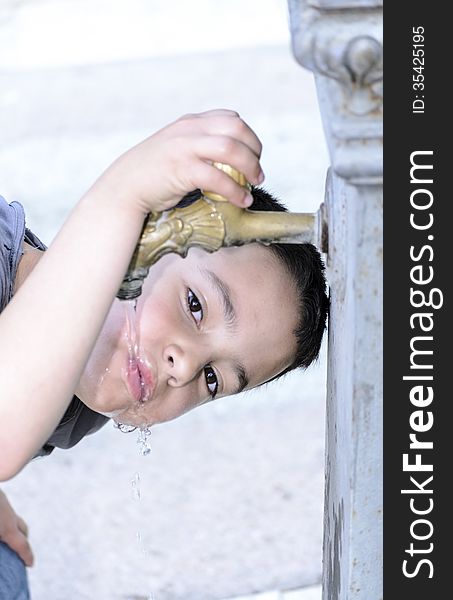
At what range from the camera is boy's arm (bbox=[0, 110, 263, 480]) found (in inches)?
28.6

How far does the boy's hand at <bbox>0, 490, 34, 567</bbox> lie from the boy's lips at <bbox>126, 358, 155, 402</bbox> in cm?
37

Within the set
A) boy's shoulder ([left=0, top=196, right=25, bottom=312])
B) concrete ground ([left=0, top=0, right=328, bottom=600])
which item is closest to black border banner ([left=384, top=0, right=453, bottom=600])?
boy's shoulder ([left=0, top=196, right=25, bottom=312])

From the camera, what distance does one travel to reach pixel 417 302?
2.17 ft

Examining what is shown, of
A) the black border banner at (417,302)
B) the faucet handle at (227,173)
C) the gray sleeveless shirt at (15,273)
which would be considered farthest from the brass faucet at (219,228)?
the gray sleeveless shirt at (15,273)

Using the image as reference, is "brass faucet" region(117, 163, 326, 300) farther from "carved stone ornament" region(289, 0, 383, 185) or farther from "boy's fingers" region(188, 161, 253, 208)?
"carved stone ornament" region(289, 0, 383, 185)

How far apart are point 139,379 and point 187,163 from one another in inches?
12.9

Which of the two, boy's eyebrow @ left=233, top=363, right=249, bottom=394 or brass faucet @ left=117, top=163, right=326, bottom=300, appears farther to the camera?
boy's eyebrow @ left=233, top=363, right=249, bottom=394

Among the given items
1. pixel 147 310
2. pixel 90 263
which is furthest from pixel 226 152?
pixel 147 310

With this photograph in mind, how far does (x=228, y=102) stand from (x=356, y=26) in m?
2.33

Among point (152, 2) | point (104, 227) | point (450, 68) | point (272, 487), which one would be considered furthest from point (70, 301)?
point (152, 2)

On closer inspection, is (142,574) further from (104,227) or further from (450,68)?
(450,68)

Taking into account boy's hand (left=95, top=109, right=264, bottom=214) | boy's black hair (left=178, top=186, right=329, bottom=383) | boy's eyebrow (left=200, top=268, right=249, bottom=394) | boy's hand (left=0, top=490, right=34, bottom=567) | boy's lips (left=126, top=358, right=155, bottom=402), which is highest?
boy's black hair (left=178, top=186, right=329, bottom=383)

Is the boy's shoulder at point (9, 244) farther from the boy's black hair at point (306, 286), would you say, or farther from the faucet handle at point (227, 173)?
the faucet handle at point (227, 173)

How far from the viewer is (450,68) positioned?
624 millimetres
